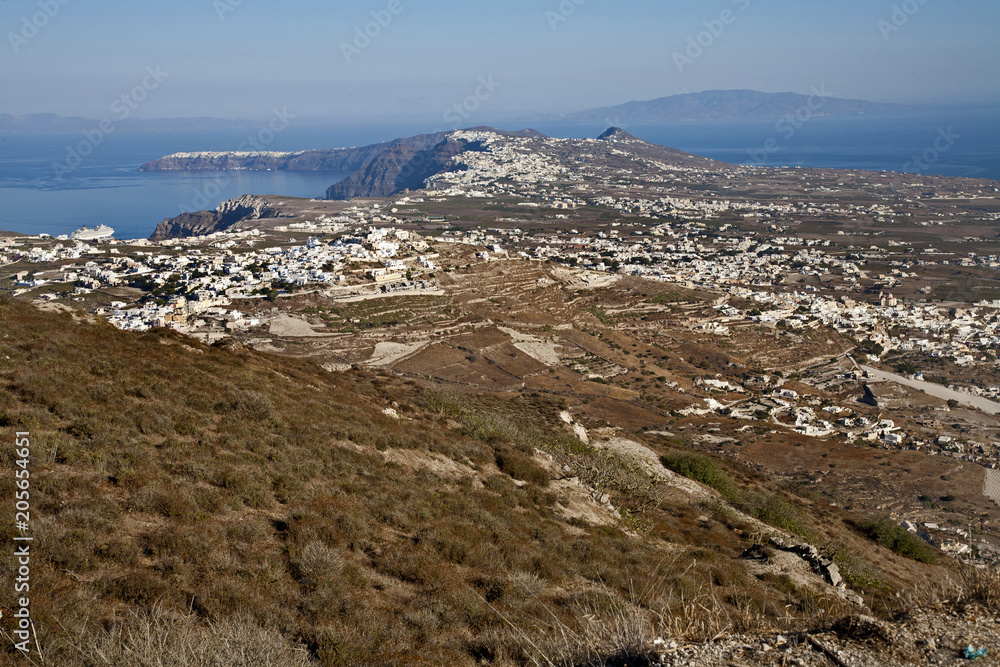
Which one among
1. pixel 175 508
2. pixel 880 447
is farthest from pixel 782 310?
pixel 175 508

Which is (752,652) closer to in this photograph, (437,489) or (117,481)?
(437,489)

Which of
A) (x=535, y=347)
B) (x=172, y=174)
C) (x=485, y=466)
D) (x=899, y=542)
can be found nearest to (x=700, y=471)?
(x=899, y=542)

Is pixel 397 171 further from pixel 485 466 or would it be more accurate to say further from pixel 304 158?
pixel 485 466

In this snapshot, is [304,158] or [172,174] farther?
[304,158]

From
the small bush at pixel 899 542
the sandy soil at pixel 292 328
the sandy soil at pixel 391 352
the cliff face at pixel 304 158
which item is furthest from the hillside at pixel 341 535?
the cliff face at pixel 304 158

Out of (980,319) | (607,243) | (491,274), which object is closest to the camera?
(491,274)

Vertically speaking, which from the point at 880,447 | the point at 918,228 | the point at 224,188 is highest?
the point at 224,188
